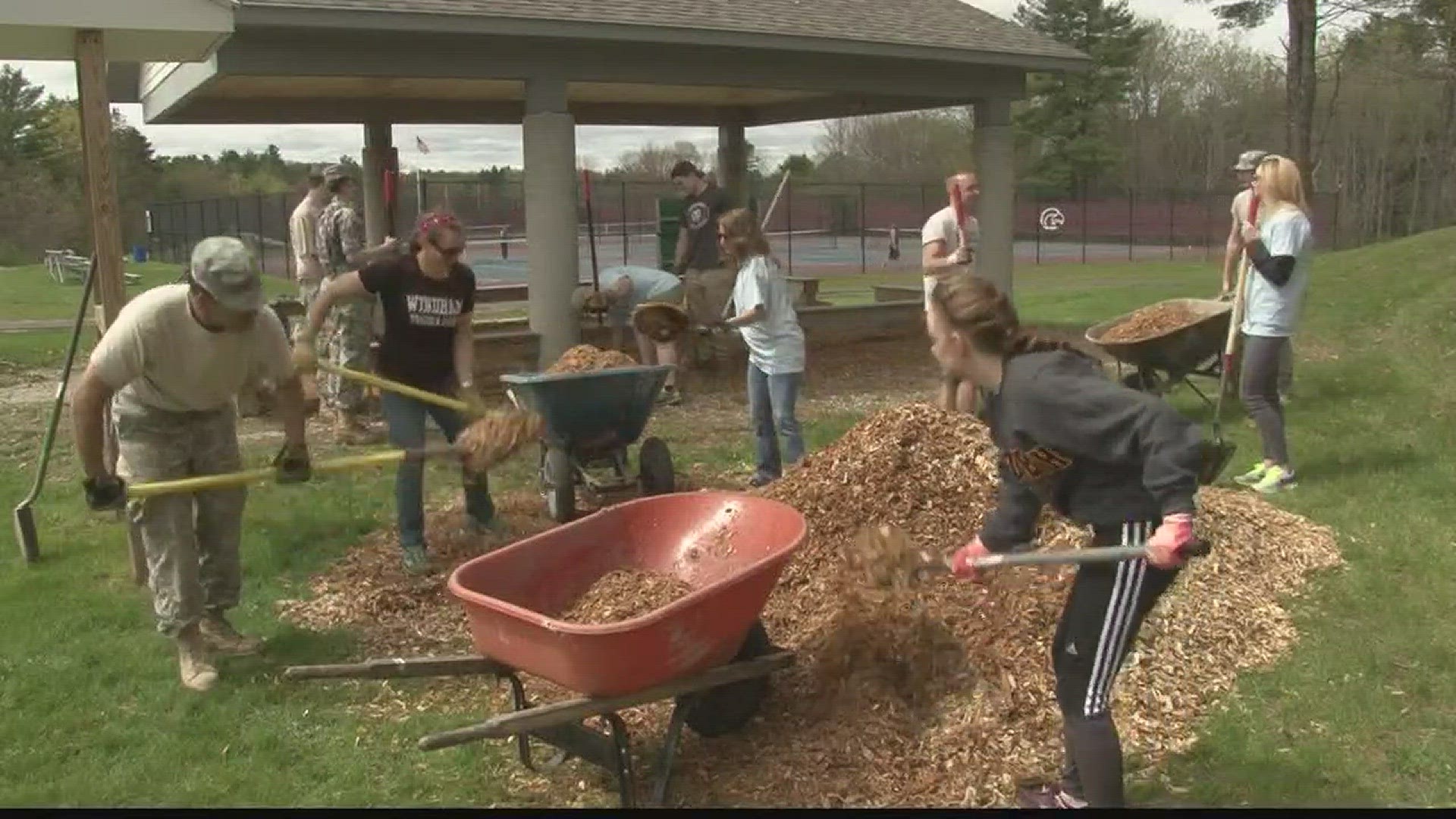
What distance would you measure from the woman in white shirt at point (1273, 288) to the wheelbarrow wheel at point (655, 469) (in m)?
3.23

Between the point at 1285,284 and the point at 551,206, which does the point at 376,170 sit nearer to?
the point at 551,206

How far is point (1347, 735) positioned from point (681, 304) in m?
6.90

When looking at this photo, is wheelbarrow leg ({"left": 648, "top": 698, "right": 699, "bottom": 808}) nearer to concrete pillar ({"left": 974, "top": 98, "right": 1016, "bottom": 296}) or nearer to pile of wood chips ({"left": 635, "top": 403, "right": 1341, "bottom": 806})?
pile of wood chips ({"left": 635, "top": 403, "right": 1341, "bottom": 806})

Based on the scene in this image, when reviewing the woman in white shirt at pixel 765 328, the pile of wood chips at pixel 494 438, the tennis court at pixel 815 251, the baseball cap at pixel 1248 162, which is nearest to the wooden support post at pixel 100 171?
the pile of wood chips at pixel 494 438

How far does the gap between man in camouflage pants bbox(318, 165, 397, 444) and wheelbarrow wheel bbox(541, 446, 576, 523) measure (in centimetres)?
267

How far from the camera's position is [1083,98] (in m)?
50.4

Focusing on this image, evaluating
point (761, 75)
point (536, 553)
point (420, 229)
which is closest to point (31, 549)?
point (420, 229)

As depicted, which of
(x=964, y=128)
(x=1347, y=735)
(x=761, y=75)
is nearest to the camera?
(x=1347, y=735)

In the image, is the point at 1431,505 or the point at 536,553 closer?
the point at 536,553

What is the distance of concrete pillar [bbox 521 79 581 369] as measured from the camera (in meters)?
10.9

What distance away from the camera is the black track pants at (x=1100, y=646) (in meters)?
3.30

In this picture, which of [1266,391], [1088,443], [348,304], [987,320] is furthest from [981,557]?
[348,304]

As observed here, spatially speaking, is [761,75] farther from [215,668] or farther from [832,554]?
[215,668]

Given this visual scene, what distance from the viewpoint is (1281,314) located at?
7148 millimetres
